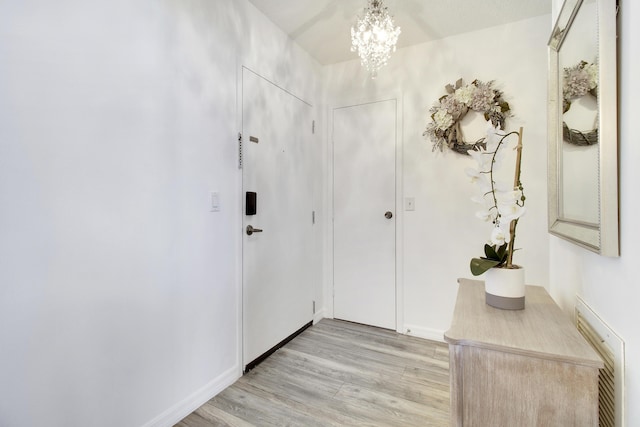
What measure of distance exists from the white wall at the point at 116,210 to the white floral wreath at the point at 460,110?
1576mm

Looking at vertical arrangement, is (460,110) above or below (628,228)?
above

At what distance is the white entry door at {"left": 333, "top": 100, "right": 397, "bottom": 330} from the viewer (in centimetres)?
274

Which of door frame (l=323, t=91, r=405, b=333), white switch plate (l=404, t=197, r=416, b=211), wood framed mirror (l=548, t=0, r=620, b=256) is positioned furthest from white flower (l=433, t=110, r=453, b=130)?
wood framed mirror (l=548, t=0, r=620, b=256)

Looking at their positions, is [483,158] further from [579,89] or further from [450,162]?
[450,162]

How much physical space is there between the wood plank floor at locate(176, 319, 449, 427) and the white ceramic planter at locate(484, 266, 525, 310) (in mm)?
847

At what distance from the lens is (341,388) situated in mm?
1899

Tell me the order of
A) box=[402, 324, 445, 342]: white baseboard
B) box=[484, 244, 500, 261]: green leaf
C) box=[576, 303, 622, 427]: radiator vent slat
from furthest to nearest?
box=[402, 324, 445, 342]: white baseboard, box=[484, 244, 500, 261]: green leaf, box=[576, 303, 622, 427]: radiator vent slat

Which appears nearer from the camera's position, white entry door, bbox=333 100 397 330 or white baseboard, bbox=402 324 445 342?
white baseboard, bbox=402 324 445 342

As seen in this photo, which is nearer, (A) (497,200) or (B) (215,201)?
(A) (497,200)

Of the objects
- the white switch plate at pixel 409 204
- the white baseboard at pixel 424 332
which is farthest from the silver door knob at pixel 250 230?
the white baseboard at pixel 424 332

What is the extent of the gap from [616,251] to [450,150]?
1.80 m

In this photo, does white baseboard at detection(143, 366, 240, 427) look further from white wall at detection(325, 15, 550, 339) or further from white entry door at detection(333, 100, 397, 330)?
white wall at detection(325, 15, 550, 339)

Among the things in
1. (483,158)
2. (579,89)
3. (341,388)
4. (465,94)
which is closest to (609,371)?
(483,158)

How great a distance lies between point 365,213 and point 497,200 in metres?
1.71
